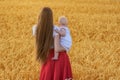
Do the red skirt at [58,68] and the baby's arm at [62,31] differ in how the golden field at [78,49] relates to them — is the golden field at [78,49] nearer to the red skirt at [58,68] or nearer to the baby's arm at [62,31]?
the red skirt at [58,68]

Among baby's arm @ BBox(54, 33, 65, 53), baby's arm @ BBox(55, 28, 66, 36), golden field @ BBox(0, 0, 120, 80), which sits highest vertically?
baby's arm @ BBox(55, 28, 66, 36)

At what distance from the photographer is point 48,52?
6.04 metres

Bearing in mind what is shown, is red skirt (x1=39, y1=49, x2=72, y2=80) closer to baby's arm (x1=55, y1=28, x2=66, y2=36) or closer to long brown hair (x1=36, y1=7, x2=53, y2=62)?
long brown hair (x1=36, y1=7, x2=53, y2=62)

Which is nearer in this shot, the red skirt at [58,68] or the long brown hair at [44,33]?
the long brown hair at [44,33]

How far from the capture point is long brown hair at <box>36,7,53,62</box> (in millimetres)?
5926

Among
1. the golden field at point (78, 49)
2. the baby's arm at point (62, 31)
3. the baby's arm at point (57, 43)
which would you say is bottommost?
the golden field at point (78, 49)

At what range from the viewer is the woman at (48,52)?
5.95m

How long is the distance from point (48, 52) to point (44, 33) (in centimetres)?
28

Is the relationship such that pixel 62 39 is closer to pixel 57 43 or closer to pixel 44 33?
pixel 57 43

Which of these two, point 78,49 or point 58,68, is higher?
point 58,68

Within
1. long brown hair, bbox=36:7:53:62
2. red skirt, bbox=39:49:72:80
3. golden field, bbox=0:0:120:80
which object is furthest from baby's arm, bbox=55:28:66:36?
golden field, bbox=0:0:120:80

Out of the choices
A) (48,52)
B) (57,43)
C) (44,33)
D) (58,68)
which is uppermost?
(44,33)

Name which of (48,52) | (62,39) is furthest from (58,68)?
(62,39)

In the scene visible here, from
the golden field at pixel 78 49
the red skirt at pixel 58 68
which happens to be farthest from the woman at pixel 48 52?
the golden field at pixel 78 49
